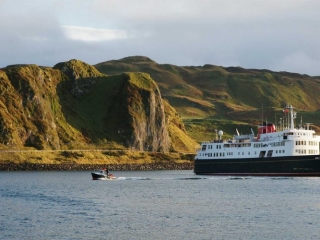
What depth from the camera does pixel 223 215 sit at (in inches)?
2830

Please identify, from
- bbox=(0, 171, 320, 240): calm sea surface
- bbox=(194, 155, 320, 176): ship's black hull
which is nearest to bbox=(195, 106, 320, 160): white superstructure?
bbox=(194, 155, 320, 176): ship's black hull

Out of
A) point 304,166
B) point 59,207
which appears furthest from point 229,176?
point 59,207

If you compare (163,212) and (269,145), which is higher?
(269,145)

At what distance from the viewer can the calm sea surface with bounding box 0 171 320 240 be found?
59.9 meters

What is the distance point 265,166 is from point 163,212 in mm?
62658

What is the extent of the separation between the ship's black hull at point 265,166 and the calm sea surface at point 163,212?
14.1m

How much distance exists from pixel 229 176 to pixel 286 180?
22806 mm

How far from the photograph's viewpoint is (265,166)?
13438 centimetres

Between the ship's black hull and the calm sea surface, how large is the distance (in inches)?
555

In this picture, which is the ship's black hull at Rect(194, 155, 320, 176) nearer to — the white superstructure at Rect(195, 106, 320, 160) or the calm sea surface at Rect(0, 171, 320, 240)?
the white superstructure at Rect(195, 106, 320, 160)

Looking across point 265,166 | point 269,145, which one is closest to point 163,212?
point 265,166

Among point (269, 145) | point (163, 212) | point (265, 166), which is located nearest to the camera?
point (163, 212)

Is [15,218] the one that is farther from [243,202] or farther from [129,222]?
[243,202]

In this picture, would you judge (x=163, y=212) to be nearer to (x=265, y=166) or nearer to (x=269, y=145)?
(x=265, y=166)
